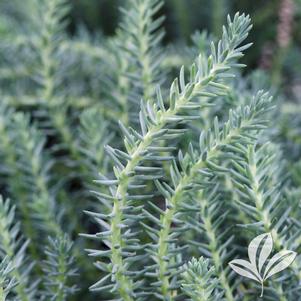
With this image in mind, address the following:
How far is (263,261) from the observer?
1.54ft

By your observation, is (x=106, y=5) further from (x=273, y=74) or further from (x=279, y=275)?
(x=279, y=275)

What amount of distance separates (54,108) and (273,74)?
389 mm

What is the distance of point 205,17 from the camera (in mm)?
1041

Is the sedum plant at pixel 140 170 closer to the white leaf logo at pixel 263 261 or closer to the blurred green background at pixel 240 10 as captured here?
the white leaf logo at pixel 263 261

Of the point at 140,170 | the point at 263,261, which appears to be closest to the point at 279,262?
the point at 263,261

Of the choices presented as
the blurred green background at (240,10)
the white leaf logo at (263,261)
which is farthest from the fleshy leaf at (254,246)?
the blurred green background at (240,10)

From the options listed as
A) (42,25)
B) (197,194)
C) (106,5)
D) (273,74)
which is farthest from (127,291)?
(106,5)

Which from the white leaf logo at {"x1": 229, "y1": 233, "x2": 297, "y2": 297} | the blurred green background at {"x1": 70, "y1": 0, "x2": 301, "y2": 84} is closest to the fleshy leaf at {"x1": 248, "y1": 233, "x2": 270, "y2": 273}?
the white leaf logo at {"x1": 229, "y1": 233, "x2": 297, "y2": 297}

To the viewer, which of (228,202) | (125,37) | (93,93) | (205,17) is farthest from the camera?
(205,17)

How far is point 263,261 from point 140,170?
13cm

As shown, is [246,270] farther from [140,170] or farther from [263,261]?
[140,170]

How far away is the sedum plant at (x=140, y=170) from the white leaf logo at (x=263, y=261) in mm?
12

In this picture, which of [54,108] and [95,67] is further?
[95,67]

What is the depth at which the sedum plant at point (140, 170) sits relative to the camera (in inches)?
17.6
